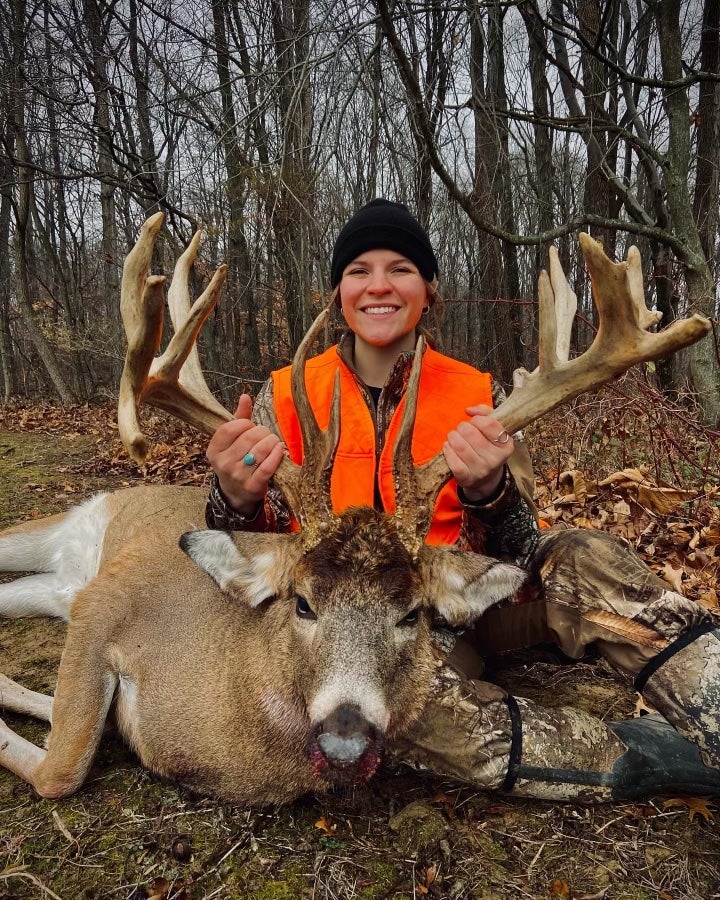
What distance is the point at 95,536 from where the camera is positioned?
432 centimetres

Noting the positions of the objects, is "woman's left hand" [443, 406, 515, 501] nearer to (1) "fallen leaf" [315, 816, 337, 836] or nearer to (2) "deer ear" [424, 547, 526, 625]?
(2) "deer ear" [424, 547, 526, 625]

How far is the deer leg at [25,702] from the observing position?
3012 mm

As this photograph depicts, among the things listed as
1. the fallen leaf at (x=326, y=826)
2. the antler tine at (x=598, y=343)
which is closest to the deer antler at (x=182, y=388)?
the antler tine at (x=598, y=343)

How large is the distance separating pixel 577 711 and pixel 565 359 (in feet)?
4.76

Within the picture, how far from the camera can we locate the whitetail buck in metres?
2.19

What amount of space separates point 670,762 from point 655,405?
121 inches

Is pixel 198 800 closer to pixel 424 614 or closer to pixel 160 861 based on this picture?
pixel 160 861

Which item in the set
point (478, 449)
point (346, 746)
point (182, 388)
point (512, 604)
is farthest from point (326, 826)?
point (182, 388)

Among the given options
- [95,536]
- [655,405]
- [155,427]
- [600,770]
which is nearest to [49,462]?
[155,427]

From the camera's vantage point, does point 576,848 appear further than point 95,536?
No

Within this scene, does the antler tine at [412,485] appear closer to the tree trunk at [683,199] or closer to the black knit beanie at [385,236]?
the black knit beanie at [385,236]

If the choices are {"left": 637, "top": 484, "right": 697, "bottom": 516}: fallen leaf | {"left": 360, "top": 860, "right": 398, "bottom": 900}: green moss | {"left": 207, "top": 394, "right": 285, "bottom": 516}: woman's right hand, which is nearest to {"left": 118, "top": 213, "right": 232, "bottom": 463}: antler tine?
{"left": 207, "top": 394, "right": 285, "bottom": 516}: woman's right hand

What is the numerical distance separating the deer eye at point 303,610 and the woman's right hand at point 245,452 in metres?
0.49

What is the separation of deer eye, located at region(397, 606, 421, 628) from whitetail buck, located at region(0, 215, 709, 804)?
0.04ft
